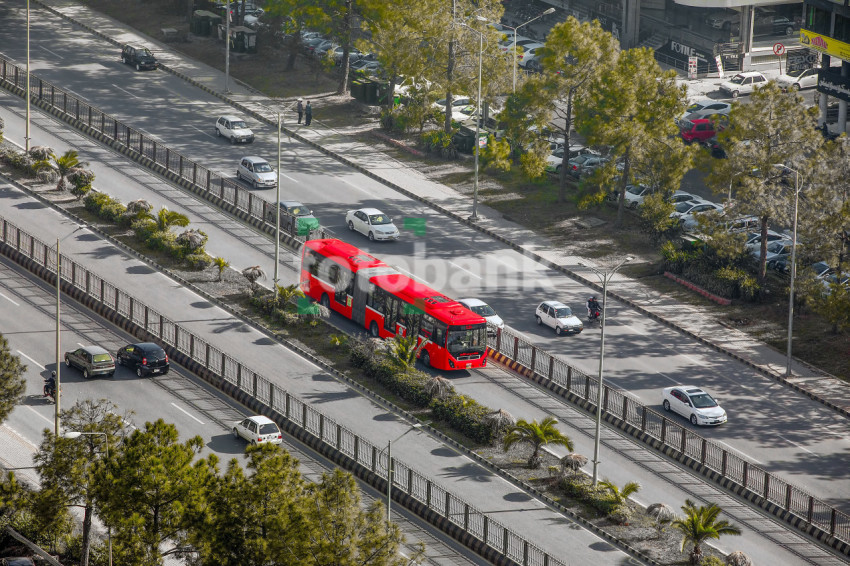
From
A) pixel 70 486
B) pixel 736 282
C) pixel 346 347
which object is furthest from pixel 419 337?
pixel 70 486

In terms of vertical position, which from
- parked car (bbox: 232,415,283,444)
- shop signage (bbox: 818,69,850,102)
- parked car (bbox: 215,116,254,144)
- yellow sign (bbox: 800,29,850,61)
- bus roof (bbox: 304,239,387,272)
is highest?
yellow sign (bbox: 800,29,850,61)

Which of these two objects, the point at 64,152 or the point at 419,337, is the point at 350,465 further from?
the point at 64,152

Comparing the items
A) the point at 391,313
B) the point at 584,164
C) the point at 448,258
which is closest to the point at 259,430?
→ the point at 391,313

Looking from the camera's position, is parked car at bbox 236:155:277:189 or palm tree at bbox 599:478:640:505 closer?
palm tree at bbox 599:478:640:505

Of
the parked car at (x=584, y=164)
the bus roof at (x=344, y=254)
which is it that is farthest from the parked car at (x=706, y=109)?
the bus roof at (x=344, y=254)

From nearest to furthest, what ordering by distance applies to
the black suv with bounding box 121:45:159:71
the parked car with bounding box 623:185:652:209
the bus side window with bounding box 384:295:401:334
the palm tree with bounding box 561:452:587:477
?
the palm tree with bounding box 561:452:587:477 < the bus side window with bounding box 384:295:401:334 < the parked car with bounding box 623:185:652:209 < the black suv with bounding box 121:45:159:71

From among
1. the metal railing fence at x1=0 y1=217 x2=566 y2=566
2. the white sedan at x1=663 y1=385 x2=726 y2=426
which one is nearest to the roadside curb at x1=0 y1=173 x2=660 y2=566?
the metal railing fence at x1=0 y1=217 x2=566 y2=566

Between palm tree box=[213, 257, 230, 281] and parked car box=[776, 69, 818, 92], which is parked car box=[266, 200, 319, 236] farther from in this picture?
parked car box=[776, 69, 818, 92]

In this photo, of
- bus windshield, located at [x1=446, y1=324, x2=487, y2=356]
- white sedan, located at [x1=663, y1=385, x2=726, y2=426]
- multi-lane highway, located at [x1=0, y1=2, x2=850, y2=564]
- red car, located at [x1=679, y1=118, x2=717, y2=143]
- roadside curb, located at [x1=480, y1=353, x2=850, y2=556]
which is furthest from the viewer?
red car, located at [x1=679, y1=118, x2=717, y2=143]
